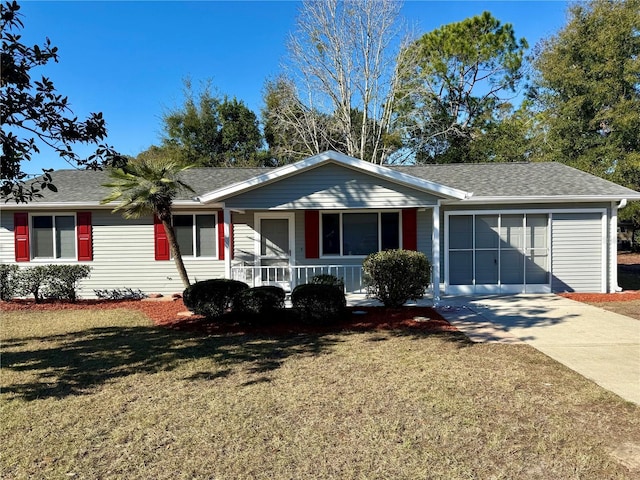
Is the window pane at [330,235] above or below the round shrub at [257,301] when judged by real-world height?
above

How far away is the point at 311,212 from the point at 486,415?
7800 millimetres

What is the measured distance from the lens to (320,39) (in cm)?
2316

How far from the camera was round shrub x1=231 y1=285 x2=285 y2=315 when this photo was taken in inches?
309

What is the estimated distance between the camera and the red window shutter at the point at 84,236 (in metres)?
11.4

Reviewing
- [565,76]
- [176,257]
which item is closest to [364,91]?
[565,76]

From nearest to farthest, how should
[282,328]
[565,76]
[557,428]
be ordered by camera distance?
[557,428] < [282,328] < [565,76]

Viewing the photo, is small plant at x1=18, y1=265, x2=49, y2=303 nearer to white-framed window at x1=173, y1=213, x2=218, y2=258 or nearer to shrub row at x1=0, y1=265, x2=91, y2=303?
shrub row at x1=0, y1=265, x2=91, y2=303

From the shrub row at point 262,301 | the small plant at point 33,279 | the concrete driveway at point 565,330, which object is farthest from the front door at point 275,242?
the small plant at point 33,279

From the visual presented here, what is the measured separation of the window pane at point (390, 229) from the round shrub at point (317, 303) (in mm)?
3710

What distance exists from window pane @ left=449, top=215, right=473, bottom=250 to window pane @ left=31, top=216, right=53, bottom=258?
1123 cm

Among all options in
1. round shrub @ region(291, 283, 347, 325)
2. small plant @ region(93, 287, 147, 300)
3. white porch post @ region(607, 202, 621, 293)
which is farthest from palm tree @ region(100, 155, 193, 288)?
white porch post @ region(607, 202, 621, 293)

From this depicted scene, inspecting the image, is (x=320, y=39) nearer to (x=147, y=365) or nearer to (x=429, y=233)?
(x=429, y=233)

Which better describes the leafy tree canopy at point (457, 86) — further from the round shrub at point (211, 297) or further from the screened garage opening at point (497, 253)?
the round shrub at point (211, 297)

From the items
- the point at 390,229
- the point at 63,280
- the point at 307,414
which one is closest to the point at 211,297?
the point at 307,414
